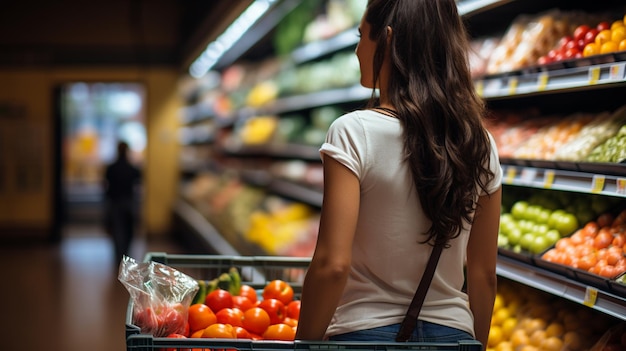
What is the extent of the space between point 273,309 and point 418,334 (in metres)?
0.65

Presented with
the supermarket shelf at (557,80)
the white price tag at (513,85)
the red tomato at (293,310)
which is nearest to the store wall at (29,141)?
the supermarket shelf at (557,80)

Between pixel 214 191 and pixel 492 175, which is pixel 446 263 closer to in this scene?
pixel 492 175

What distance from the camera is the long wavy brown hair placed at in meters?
1.75

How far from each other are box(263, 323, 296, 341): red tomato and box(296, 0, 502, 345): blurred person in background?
0.97ft

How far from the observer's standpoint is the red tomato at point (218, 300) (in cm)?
233

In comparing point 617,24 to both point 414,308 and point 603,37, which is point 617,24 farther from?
point 414,308

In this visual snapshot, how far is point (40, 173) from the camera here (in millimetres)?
13117

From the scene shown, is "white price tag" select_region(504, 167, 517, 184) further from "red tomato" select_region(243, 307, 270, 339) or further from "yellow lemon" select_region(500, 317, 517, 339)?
"red tomato" select_region(243, 307, 270, 339)

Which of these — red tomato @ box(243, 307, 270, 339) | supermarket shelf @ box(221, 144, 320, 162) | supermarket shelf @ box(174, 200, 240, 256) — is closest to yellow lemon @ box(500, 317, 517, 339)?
red tomato @ box(243, 307, 270, 339)

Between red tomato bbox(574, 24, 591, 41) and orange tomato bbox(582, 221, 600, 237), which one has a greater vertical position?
red tomato bbox(574, 24, 591, 41)

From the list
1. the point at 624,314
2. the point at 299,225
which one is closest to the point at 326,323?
the point at 624,314

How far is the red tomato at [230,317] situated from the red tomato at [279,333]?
0.13m

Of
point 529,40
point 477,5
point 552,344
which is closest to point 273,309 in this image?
point 552,344

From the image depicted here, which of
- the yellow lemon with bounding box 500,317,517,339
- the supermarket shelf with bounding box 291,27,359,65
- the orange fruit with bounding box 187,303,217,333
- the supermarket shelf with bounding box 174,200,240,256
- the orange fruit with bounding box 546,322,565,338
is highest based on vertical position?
the supermarket shelf with bounding box 291,27,359,65
